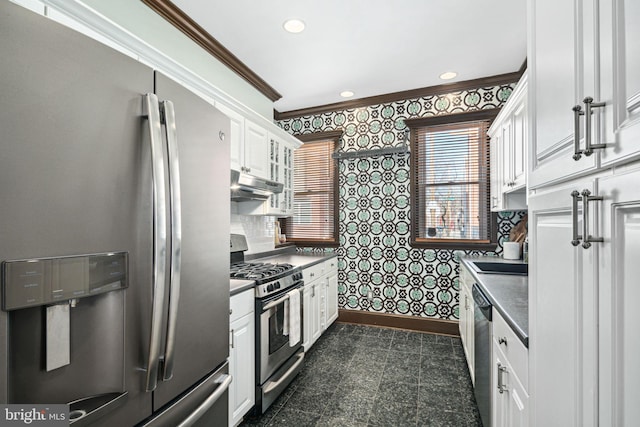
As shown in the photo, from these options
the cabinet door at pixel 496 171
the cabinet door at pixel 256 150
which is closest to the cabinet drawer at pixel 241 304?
the cabinet door at pixel 256 150

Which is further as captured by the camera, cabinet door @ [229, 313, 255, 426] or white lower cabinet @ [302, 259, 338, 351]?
white lower cabinet @ [302, 259, 338, 351]

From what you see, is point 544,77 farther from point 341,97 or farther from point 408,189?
point 341,97

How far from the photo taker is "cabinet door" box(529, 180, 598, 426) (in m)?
0.66

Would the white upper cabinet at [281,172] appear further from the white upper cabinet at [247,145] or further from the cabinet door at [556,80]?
the cabinet door at [556,80]

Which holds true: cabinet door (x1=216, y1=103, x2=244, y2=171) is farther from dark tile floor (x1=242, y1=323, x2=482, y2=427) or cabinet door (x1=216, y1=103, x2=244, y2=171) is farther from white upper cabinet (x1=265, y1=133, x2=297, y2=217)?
dark tile floor (x1=242, y1=323, x2=482, y2=427)

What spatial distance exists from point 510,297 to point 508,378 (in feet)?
1.52

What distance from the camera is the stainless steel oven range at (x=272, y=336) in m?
2.02

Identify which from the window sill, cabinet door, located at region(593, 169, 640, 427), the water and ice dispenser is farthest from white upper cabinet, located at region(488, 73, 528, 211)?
the water and ice dispenser

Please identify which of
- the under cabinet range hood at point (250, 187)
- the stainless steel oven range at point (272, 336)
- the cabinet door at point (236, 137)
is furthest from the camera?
the cabinet door at point (236, 137)

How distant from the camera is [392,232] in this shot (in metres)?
→ 3.73

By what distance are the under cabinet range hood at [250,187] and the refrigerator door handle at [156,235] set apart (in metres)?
1.38

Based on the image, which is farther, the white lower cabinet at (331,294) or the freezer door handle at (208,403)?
the white lower cabinet at (331,294)

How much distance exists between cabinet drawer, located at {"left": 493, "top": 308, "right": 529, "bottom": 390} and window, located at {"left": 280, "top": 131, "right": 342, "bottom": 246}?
2.56 meters

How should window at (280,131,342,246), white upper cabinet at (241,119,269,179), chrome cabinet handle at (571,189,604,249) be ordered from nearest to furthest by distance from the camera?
chrome cabinet handle at (571,189,604,249) < white upper cabinet at (241,119,269,179) < window at (280,131,342,246)
